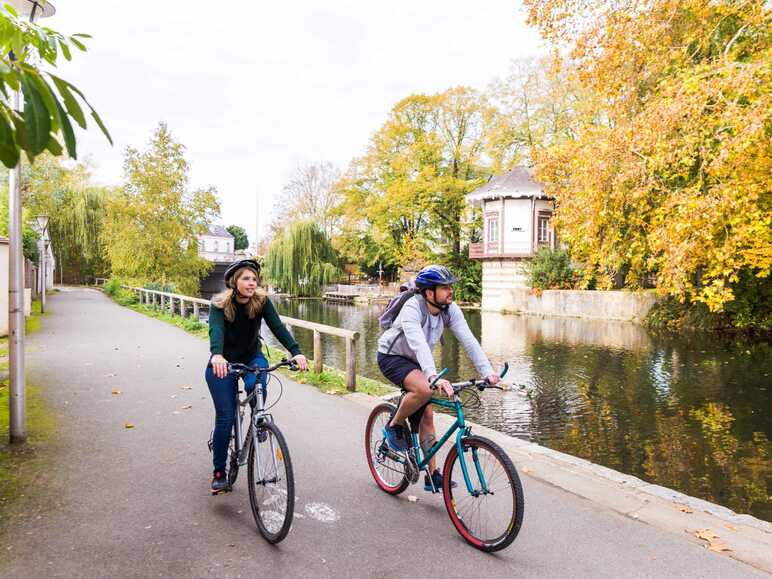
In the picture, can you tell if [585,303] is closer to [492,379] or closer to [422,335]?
[422,335]

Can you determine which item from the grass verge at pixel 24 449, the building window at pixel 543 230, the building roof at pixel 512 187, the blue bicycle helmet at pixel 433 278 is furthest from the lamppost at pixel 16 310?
the building window at pixel 543 230

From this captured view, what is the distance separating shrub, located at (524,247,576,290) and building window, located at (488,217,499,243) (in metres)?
5.65

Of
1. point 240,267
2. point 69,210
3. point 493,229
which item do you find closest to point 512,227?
point 493,229

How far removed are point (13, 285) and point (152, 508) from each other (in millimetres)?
2602

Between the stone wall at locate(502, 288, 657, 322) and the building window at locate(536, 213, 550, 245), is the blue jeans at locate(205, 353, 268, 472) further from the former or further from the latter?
the building window at locate(536, 213, 550, 245)

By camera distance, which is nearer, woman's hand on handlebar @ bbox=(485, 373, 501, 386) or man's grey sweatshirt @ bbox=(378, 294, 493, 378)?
woman's hand on handlebar @ bbox=(485, 373, 501, 386)

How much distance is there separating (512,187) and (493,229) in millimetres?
2993

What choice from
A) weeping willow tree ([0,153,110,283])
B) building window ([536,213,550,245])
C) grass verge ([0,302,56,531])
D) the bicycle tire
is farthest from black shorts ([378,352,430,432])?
weeping willow tree ([0,153,110,283])

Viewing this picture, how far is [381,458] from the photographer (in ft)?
14.7

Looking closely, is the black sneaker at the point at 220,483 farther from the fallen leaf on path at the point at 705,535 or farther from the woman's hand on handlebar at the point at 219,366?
the fallen leaf on path at the point at 705,535

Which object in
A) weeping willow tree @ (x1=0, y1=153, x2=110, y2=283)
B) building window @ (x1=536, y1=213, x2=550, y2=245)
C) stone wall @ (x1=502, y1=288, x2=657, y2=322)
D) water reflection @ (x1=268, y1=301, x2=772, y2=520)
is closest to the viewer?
water reflection @ (x1=268, y1=301, x2=772, y2=520)

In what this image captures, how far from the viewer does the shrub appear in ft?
103

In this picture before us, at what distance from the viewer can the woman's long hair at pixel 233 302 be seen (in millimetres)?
3920

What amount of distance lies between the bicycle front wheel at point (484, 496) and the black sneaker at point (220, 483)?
64.1 inches
